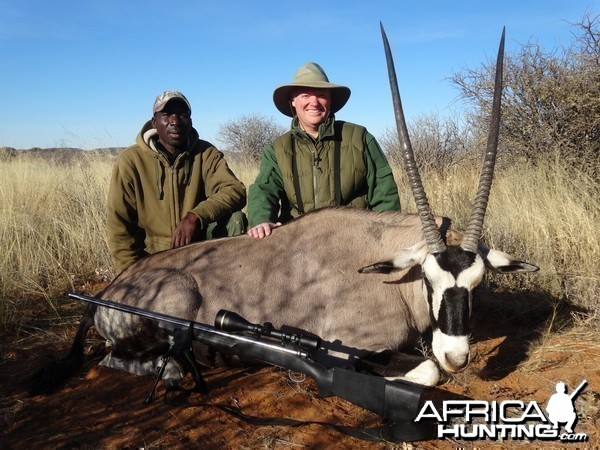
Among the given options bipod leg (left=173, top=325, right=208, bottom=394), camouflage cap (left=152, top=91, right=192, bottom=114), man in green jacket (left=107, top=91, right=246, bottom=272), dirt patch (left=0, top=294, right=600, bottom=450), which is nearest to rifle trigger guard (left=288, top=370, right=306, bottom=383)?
dirt patch (left=0, top=294, right=600, bottom=450)

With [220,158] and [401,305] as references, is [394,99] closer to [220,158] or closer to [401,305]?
[401,305]

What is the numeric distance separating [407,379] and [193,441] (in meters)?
1.29

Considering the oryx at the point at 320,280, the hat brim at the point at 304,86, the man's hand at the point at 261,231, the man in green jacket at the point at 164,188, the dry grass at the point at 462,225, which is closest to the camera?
the oryx at the point at 320,280

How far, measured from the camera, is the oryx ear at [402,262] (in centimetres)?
327

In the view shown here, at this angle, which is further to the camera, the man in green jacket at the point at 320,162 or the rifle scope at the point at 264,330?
the man in green jacket at the point at 320,162

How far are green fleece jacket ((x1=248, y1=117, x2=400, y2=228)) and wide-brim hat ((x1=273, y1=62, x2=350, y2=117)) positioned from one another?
0.31 metres

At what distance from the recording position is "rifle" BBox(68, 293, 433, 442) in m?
2.54

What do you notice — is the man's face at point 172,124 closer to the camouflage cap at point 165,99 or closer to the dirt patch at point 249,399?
the camouflage cap at point 165,99

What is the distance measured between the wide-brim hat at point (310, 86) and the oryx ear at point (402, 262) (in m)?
1.90

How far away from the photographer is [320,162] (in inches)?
183

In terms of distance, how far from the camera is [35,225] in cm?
676

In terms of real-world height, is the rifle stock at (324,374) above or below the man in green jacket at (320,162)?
below

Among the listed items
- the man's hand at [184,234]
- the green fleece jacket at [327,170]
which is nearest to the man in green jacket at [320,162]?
the green fleece jacket at [327,170]

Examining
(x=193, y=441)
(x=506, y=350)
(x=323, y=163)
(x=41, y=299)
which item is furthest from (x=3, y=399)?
(x=506, y=350)
